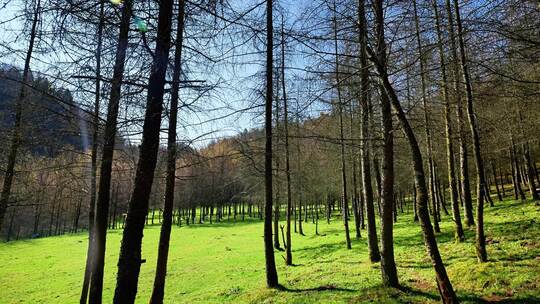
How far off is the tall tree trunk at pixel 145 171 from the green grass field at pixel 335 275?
212 inches

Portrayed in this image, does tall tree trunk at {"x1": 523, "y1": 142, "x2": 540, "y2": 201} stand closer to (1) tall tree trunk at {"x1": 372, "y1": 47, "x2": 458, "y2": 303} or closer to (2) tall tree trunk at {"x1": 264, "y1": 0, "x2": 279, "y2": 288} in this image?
(2) tall tree trunk at {"x1": 264, "y1": 0, "x2": 279, "y2": 288}

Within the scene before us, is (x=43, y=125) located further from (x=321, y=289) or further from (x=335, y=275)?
(x=335, y=275)

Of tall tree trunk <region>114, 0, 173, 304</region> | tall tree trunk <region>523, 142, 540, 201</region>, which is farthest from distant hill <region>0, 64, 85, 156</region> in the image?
tall tree trunk <region>523, 142, 540, 201</region>

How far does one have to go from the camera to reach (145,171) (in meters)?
4.62

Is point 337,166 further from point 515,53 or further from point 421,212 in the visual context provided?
point 515,53

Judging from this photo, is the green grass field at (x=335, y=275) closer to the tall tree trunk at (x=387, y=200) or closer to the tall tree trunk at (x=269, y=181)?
the tall tree trunk at (x=387, y=200)

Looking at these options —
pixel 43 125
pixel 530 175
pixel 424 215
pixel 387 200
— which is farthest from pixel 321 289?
pixel 530 175

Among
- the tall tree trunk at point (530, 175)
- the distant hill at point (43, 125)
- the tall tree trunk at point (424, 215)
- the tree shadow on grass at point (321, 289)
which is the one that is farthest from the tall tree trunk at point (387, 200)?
the tall tree trunk at point (530, 175)

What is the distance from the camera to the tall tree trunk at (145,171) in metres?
4.39

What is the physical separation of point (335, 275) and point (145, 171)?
8500 mm

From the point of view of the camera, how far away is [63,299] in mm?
15391

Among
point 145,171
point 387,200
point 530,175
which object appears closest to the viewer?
point 145,171

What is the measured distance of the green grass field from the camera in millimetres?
7246

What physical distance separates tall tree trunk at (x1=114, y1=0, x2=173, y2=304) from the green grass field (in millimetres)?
5388
